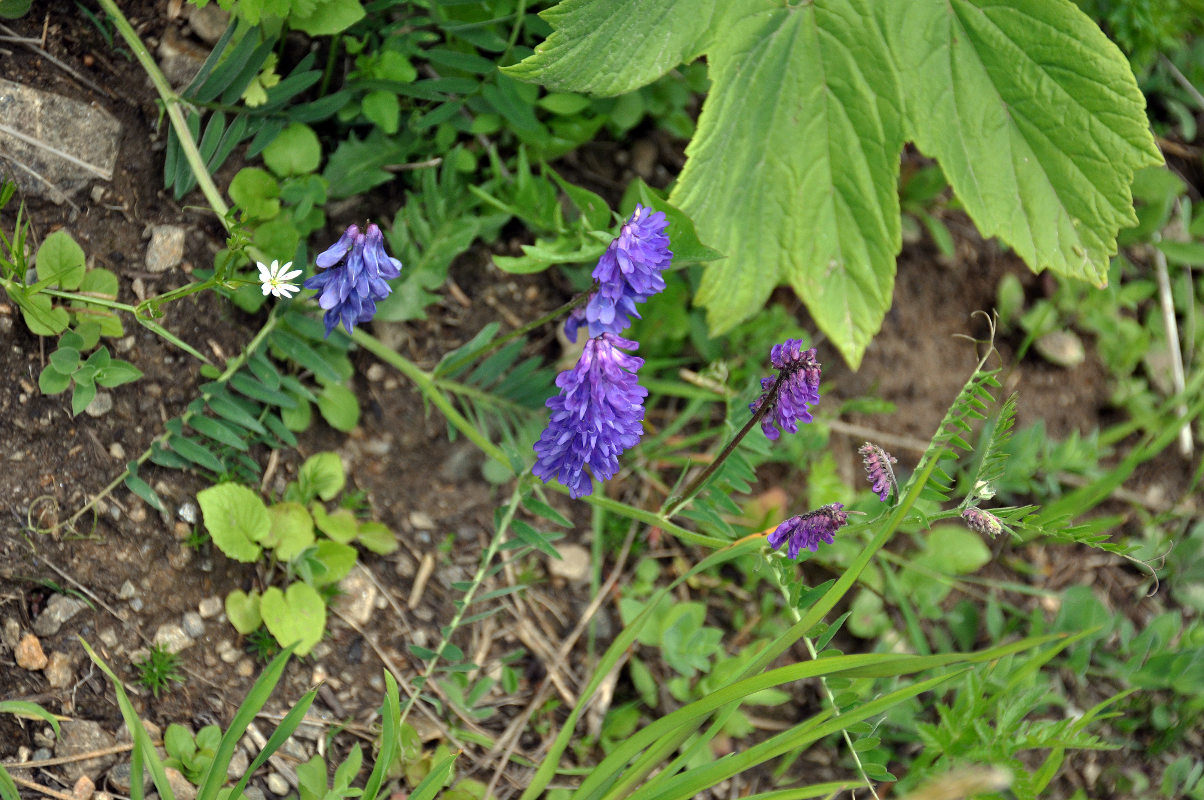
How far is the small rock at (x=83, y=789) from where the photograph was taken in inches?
70.6

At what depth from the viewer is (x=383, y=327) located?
2.46 meters

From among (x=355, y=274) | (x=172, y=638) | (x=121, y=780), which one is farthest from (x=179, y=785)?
(x=355, y=274)

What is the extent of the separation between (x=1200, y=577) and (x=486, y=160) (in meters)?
2.57

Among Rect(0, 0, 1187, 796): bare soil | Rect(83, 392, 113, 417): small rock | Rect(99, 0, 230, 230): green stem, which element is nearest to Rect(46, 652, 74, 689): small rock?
Rect(0, 0, 1187, 796): bare soil

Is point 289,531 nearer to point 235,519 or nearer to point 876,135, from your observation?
point 235,519

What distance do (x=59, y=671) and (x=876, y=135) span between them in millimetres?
2129

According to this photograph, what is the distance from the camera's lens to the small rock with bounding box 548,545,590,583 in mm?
2498

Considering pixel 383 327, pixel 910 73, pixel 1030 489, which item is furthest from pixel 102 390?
pixel 1030 489

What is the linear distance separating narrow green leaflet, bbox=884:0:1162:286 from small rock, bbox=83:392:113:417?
6.42ft

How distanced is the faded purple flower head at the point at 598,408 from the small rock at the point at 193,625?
0.90 meters

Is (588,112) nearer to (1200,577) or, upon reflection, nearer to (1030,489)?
(1030,489)

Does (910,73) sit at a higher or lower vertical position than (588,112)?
higher

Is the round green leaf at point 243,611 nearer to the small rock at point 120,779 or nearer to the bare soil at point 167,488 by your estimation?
the bare soil at point 167,488

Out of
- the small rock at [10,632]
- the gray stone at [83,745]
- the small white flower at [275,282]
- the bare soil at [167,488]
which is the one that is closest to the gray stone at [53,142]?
the bare soil at [167,488]
